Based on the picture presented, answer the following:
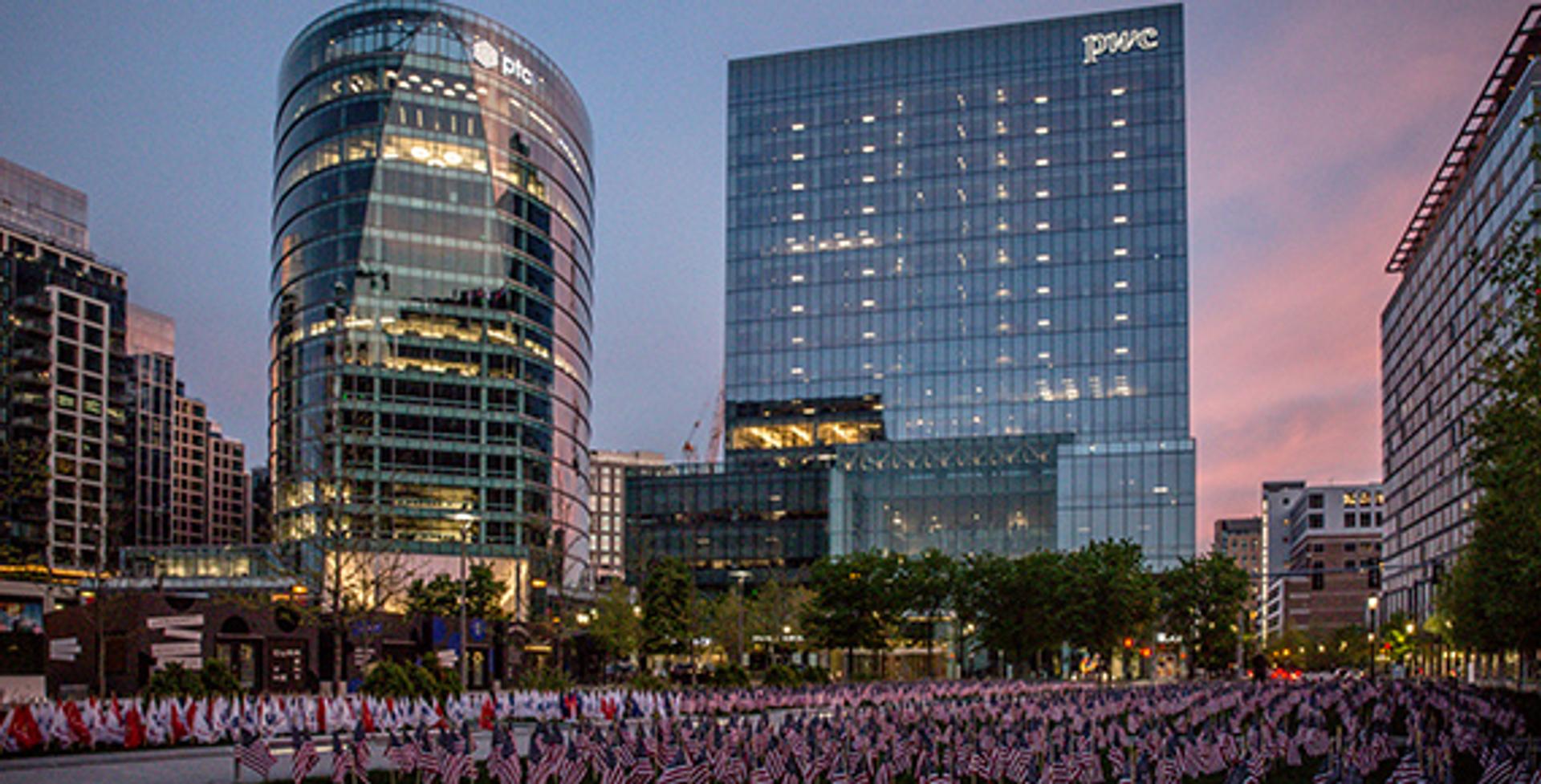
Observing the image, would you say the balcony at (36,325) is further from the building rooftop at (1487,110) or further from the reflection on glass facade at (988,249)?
the building rooftop at (1487,110)

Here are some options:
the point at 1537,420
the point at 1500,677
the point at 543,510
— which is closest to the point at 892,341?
the point at 543,510

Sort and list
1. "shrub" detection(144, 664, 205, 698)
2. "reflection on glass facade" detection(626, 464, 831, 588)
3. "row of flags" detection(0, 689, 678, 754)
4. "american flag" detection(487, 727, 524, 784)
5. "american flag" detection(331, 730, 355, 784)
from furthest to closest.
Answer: "reflection on glass facade" detection(626, 464, 831, 588) < "shrub" detection(144, 664, 205, 698) < "row of flags" detection(0, 689, 678, 754) < "american flag" detection(331, 730, 355, 784) < "american flag" detection(487, 727, 524, 784)

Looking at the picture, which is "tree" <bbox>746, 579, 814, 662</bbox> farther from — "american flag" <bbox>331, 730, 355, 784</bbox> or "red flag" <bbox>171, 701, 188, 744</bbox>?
"american flag" <bbox>331, 730, 355, 784</bbox>

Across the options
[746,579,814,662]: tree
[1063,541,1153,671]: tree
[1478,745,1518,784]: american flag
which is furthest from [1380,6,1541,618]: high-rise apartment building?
[1478,745,1518,784]: american flag

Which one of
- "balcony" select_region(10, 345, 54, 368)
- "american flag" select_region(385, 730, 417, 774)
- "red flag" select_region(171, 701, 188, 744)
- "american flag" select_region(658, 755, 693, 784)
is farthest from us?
"balcony" select_region(10, 345, 54, 368)

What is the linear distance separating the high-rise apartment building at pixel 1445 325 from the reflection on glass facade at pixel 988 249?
23.3 m

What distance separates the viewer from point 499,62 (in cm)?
11631

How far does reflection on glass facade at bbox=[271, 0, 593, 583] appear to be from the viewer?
10669cm

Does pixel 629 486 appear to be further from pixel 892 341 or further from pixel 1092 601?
pixel 1092 601

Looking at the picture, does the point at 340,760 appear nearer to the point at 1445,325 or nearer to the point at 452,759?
the point at 452,759

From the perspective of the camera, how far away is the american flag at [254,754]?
21766 mm

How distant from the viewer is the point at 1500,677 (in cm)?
10044

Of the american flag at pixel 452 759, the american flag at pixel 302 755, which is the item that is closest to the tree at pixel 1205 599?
the american flag at pixel 452 759

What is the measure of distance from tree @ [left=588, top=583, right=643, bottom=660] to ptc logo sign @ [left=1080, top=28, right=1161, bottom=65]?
246ft
